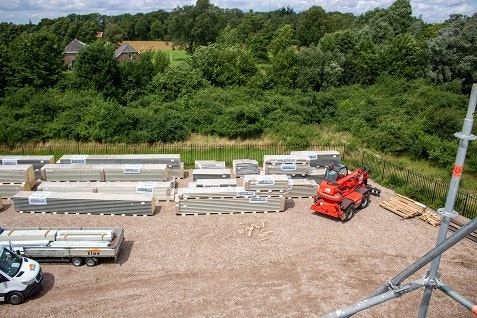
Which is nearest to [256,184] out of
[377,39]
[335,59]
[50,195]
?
[50,195]

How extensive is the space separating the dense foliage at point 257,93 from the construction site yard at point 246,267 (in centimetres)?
1135

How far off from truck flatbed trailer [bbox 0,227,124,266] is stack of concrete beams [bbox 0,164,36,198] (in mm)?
6115

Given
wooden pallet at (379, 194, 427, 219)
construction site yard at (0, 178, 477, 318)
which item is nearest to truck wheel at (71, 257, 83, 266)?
construction site yard at (0, 178, 477, 318)

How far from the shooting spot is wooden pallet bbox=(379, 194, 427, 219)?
18750 millimetres

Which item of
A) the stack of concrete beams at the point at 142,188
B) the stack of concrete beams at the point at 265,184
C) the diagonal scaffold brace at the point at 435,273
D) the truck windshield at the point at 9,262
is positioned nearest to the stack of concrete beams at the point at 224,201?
the stack of concrete beams at the point at 265,184

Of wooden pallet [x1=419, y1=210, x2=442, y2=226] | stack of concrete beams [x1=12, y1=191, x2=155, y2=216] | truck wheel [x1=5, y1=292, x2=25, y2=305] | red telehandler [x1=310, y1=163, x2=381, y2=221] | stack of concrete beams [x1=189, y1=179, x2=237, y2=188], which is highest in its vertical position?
red telehandler [x1=310, y1=163, x2=381, y2=221]

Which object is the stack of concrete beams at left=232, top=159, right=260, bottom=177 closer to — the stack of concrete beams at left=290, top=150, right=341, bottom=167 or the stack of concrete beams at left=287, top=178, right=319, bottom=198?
the stack of concrete beams at left=290, top=150, right=341, bottom=167

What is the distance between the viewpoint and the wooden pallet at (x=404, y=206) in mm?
18750

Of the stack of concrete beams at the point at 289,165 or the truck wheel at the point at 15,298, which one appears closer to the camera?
the truck wheel at the point at 15,298

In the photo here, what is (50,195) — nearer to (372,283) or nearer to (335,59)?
(372,283)

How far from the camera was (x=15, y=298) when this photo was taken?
12234 millimetres

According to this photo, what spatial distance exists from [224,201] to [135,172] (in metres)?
5.82

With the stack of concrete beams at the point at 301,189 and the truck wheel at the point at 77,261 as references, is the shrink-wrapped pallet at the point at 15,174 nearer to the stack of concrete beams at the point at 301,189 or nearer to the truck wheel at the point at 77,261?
the truck wheel at the point at 77,261

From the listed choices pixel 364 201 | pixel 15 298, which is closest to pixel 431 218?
pixel 364 201
